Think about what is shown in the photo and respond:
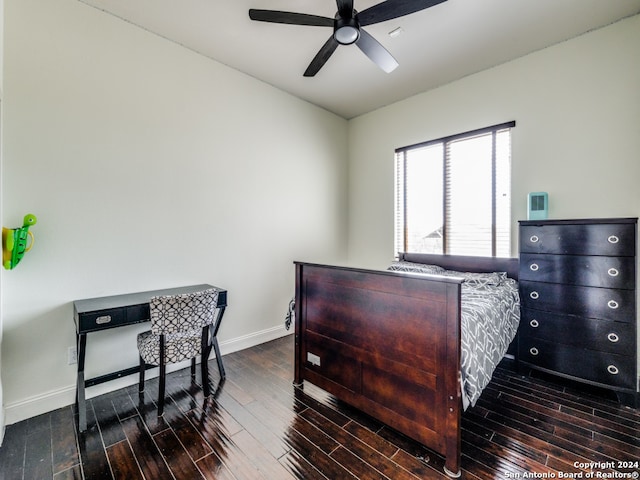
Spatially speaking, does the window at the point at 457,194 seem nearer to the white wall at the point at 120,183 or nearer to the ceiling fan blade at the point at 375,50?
the ceiling fan blade at the point at 375,50

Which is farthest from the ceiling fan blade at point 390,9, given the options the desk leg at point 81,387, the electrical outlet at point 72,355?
the electrical outlet at point 72,355

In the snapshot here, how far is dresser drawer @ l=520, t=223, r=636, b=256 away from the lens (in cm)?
223

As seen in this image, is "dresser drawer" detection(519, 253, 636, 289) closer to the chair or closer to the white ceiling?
the white ceiling

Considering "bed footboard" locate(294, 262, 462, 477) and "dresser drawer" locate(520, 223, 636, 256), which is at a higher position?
"dresser drawer" locate(520, 223, 636, 256)

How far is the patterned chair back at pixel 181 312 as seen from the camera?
6.77ft

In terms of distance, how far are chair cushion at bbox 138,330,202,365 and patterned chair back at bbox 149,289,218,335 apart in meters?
0.07

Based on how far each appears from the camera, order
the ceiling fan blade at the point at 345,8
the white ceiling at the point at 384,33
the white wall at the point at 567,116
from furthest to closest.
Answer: the white wall at the point at 567,116
the white ceiling at the point at 384,33
the ceiling fan blade at the point at 345,8

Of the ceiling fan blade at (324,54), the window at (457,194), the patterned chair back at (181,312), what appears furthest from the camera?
the window at (457,194)

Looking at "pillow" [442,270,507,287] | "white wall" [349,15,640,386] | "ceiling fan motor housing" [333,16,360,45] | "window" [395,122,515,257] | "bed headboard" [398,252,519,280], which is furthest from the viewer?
"window" [395,122,515,257]

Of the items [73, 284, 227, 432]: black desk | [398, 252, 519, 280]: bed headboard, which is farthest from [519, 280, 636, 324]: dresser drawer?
[73, 284, 227, 432]: black desk

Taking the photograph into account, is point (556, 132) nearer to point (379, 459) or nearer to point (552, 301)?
point (552, 301)

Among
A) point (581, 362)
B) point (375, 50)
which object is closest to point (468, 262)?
point (581, 362)

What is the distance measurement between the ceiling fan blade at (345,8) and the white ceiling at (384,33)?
50 cm

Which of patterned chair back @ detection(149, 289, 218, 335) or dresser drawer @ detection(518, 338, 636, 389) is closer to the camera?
patterned chair back @ detection(149, 289, 218, 335)
